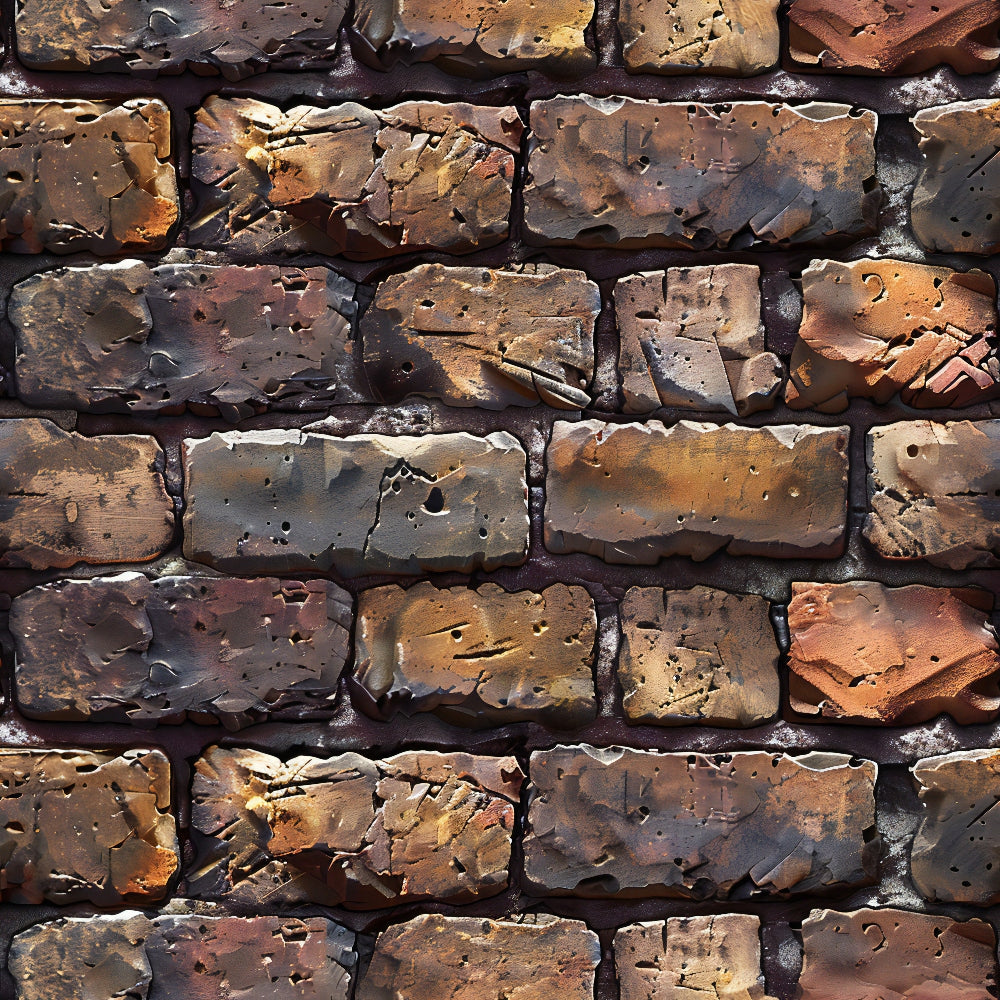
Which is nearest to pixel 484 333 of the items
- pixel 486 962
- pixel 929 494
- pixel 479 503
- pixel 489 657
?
pixel 479 503

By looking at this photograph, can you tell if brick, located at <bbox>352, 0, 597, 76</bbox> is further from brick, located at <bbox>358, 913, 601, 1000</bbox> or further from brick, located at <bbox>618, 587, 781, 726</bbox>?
brick, located at <bbox>358, 913, 601, 1000</bbox>

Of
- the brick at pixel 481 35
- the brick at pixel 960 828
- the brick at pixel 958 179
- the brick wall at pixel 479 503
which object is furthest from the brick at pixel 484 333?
the brick at pixel 960 828

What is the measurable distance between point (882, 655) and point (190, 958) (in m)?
0.51

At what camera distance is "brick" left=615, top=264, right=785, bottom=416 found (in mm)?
595

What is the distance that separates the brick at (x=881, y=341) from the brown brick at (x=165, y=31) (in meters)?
0.38

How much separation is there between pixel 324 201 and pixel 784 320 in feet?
1.06

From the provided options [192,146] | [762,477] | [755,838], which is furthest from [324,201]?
[755,838]

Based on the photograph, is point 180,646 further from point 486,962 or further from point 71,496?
point 486,962

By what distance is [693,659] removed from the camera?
593 mm

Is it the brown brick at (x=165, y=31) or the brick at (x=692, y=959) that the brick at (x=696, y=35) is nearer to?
the brown brick at (x=165, y=31)

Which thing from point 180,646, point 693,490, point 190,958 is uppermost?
point 693,490

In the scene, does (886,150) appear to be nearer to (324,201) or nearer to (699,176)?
(699,176)

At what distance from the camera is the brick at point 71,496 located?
0.60m

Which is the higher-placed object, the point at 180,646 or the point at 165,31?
the point at 165,31
